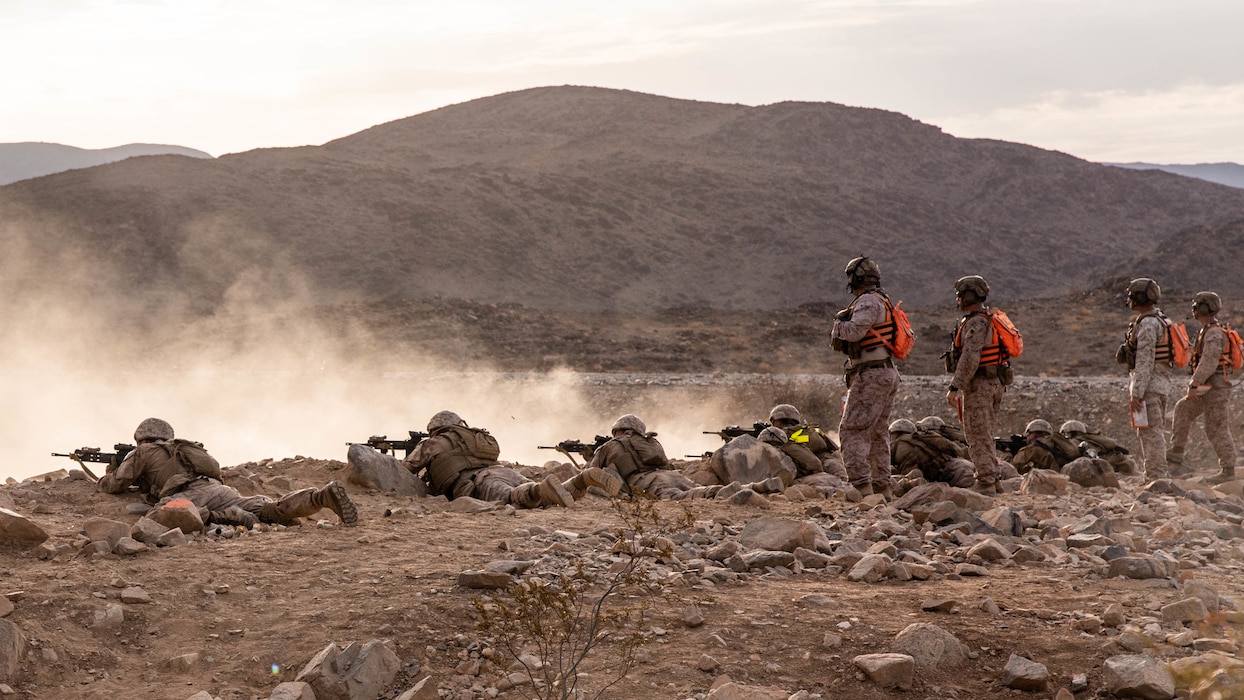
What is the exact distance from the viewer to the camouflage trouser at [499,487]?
401 inches

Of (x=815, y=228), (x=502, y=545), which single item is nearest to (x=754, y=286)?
(x=815, y=228)

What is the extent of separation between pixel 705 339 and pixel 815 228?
94.4 feet

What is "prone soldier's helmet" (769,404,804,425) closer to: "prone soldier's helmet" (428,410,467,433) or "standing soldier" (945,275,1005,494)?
"standing soldier" (945,275,1005,494)

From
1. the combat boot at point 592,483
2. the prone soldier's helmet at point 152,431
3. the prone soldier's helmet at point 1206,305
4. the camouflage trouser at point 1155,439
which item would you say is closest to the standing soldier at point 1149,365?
the camouflage trouser at point 1155,439

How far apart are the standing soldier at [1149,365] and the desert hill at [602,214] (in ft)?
120

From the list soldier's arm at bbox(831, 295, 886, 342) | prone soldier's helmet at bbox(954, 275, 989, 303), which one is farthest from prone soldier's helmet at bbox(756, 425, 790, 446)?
prone soldier's helmet at bbox(954, 275, 989, 303)

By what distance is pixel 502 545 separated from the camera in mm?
7426

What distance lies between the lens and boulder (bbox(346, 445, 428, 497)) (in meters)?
11.0

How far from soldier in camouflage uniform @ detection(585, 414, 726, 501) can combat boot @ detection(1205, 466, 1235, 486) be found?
544 centimetres

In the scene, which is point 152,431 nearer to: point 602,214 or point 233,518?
point 233,518

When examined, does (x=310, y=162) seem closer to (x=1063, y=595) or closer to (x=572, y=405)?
(x=572, y=405)

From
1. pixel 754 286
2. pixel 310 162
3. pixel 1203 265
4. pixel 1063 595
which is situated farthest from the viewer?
pixel 310 162

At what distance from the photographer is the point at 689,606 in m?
6.04

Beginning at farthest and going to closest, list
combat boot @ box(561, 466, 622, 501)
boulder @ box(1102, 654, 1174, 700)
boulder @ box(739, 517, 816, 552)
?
combat boot @ box(561, 466, 622, 501) < boulder @ box(739, 517, 816, 552) < boulder @ box(1102, 654, 1174, 700)
